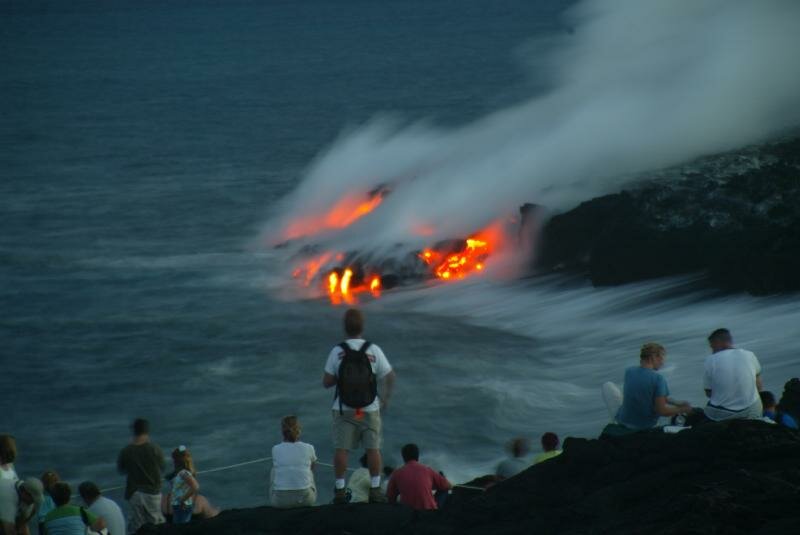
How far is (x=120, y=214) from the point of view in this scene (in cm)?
5891

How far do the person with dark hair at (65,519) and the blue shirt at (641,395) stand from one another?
5373 mm

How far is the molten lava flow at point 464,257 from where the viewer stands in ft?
134

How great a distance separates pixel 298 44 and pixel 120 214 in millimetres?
120242

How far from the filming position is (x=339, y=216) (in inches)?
1969

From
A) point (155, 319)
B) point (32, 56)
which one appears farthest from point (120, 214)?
point (32, 56)

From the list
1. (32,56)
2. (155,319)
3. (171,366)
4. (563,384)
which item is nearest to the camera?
(563,384)

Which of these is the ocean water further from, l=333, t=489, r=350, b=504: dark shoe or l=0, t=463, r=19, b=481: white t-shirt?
l=0, t=463, r=19, b=481: white t-shirt

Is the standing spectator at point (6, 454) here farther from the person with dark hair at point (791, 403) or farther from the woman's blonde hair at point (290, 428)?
the person with dark hair at point (791, 403)

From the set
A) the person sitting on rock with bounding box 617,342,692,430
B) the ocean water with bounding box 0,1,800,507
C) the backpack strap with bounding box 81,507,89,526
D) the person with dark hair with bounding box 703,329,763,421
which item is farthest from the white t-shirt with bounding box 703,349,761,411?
the ocean water with bounding box 0,1,800,507

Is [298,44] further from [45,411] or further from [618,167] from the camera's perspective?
[45,411]

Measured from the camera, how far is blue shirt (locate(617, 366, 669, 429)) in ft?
52.1

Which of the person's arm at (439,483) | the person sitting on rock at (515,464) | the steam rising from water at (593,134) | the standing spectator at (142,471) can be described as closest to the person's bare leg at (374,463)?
the person's arm at (439,483)

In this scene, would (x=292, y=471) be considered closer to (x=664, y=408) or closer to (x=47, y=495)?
(x=47, y=495)

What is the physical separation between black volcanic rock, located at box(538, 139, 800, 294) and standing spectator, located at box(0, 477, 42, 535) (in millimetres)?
18493
